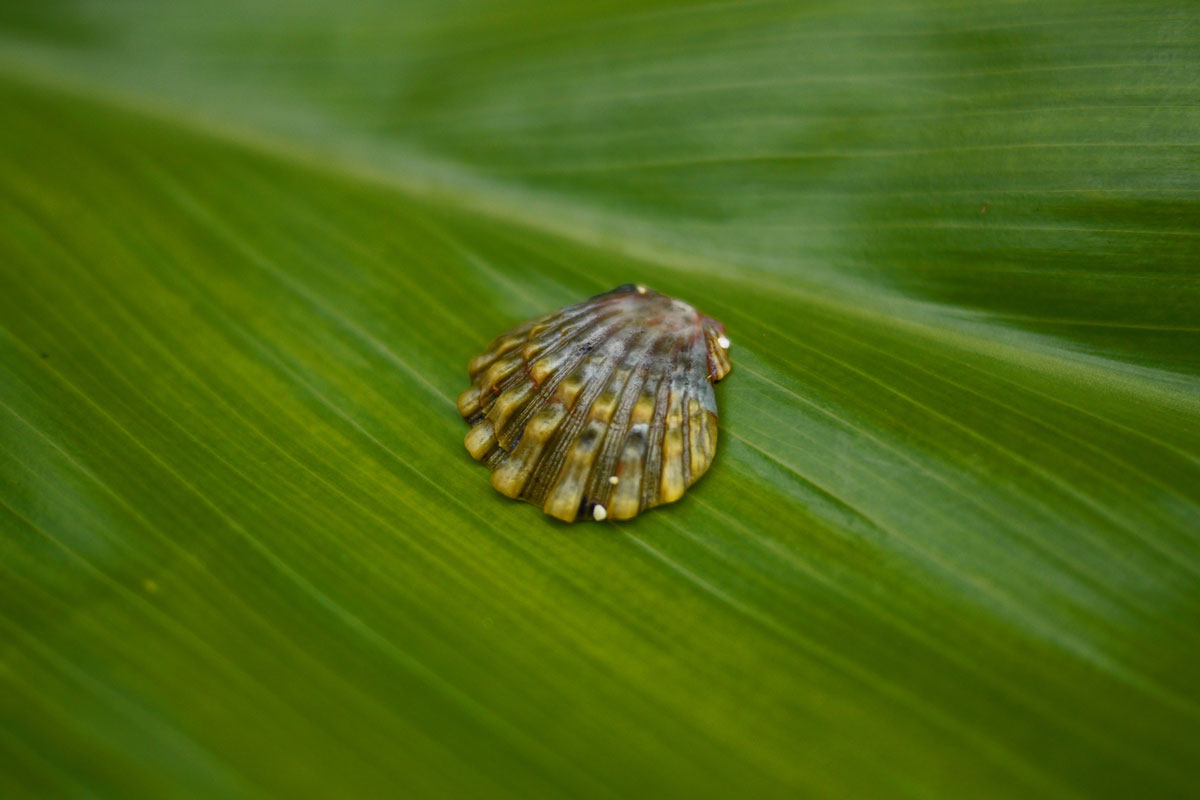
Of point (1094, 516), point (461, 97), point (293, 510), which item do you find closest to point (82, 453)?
point (293, 510)

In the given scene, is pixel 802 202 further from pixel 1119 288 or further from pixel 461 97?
pixel 461 97

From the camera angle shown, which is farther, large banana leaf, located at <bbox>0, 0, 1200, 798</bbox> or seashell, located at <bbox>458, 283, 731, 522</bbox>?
seashell, located at <bbox>458, 283, 731, 522</bbox>

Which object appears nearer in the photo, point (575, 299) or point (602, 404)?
point (602, 404)

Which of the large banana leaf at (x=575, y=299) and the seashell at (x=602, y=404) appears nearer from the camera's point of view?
the large banana leaf at (x=575, y=299)
